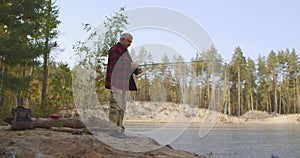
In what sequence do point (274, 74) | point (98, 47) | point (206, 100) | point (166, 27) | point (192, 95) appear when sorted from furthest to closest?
point (274, 74)
point (98, 47)
point (206, 100)
point (192, 95)
point (166, 27)

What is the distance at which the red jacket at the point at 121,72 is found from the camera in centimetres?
371

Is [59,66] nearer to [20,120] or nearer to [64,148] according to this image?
[20,120]

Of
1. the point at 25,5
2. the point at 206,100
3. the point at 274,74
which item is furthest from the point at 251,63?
the point at 206,100

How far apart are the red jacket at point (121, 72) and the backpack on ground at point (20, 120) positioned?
1.92 metres

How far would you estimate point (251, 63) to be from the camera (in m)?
53.0

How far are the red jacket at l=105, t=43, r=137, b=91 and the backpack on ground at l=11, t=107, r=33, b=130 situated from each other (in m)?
1.92

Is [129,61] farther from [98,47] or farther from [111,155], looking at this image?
[98,47]

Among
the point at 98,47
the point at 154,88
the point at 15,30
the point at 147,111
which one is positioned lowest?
the point at 147,111

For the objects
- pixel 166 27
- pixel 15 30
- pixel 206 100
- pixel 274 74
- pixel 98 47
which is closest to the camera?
pixel 166 27

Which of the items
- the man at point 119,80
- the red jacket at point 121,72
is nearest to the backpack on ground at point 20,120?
the man at point 119,80

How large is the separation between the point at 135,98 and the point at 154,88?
0.36 m

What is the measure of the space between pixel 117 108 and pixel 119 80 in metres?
0.42

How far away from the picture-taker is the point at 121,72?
12.1 ft

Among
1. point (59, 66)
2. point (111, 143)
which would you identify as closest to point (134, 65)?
point (111, 143)
